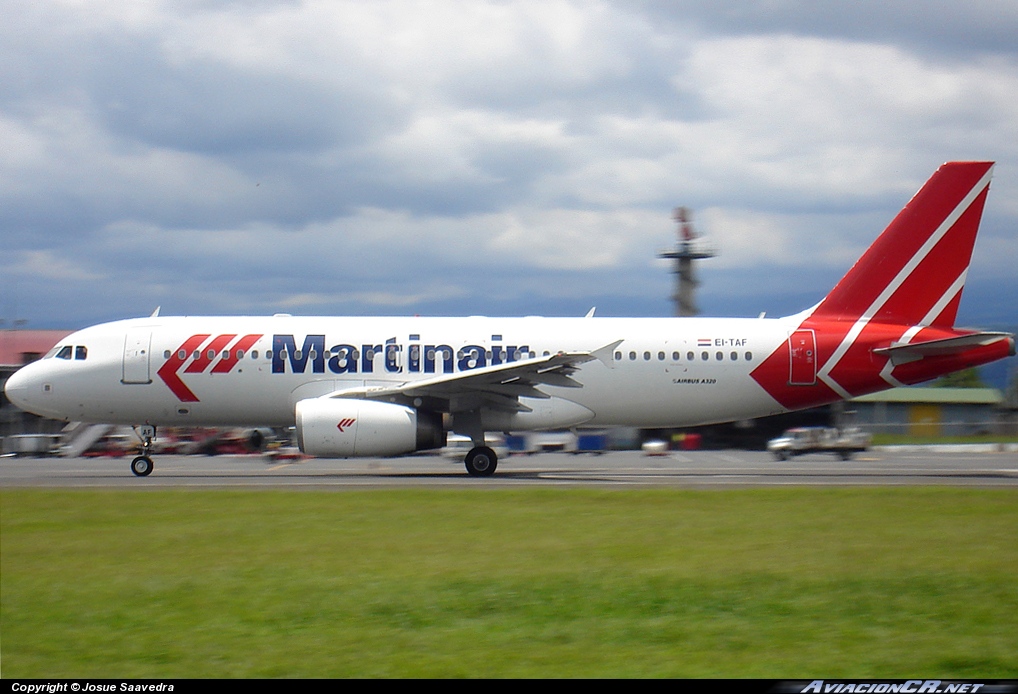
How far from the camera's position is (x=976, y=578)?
927cm

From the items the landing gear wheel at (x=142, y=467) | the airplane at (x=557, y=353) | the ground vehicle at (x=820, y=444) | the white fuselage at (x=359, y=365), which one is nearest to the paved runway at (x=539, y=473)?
the landing gear wheel at (x=142, y=467)

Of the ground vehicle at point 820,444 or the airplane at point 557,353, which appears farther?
the ground vehicle at point 820,444

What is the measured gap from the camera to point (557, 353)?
22.0m

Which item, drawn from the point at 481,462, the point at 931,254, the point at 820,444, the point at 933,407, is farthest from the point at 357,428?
the point at 933,407

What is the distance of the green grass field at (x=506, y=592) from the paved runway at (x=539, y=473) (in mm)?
5600

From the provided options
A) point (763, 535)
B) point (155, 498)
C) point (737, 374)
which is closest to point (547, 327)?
point (737, 374)

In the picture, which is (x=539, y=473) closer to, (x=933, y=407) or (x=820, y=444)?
(x=820, y=444)

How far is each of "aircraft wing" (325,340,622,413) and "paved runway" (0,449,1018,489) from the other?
165 centimetres

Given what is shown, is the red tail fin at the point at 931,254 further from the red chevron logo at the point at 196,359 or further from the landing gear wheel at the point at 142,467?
the landing gear wheel at the point at 142,467

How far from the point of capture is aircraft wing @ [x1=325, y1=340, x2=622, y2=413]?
69.0 ft

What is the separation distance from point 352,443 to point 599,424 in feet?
20.0

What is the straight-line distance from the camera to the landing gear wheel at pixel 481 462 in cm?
2230

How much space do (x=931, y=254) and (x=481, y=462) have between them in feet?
38.5

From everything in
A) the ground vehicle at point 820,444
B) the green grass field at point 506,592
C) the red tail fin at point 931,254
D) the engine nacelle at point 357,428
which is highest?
the red tail fin at point 931,254
